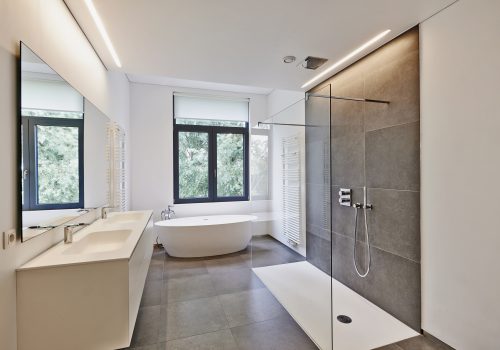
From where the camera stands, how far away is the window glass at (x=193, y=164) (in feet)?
16.2

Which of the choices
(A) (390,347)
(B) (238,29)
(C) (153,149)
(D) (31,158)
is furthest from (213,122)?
(A) (390,347)

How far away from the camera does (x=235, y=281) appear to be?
3199 mm

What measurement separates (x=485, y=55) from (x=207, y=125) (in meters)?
4.16

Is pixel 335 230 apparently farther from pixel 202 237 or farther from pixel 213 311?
pixel 202 237

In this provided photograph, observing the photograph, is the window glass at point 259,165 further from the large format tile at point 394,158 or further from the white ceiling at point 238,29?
the large format tile at point 394,158

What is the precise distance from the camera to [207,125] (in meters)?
5.01

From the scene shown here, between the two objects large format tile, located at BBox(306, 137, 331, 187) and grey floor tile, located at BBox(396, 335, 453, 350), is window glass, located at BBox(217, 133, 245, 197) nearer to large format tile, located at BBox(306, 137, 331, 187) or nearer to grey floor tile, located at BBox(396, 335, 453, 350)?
large format tile, located at BBox(306, 137, 331, 187)

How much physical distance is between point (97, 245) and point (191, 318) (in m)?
1.11

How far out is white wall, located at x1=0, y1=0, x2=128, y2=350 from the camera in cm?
128

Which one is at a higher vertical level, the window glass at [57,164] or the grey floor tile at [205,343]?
the window glass at [57,164]

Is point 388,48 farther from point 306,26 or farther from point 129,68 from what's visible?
point 129,68

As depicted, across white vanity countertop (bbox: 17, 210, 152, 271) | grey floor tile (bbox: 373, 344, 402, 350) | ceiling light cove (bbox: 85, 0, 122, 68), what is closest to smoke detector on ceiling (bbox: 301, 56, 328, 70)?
ceiling light cove (bbox: 85, 0, 122, 68)

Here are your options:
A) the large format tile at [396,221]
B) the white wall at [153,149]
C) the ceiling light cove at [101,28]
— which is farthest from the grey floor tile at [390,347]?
the ceiling light cove at [101,28]

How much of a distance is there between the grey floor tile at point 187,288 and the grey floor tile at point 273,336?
2.60ft
